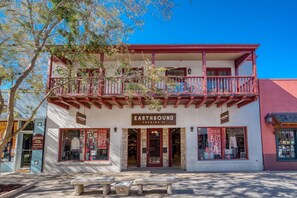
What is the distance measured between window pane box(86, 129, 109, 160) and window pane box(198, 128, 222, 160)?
483 centimetres

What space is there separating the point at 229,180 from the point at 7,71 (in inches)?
376

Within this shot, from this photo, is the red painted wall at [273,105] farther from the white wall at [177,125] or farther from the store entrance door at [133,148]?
the store entrance door at [133,148]

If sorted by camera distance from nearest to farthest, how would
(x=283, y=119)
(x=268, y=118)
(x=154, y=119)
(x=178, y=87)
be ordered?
(x=178, y=87), (x=283, y=119), (x=268, y=118), (x=154, y=119)

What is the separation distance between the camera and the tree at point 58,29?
24.6 feet

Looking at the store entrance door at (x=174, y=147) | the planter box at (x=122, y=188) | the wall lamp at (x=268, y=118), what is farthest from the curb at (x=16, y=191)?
the wall lamp at (x=268, y=118)

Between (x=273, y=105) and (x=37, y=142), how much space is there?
1225 cm

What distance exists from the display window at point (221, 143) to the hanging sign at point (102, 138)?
15.9 feet

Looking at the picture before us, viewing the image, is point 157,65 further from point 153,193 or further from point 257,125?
point 153,193

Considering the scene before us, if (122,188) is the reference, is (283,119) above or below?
above

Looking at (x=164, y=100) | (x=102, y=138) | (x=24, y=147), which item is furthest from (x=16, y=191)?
(x=164, y=100)

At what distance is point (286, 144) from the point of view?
39.3ft

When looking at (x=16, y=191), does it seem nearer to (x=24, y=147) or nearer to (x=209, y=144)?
(x=24, y=147)

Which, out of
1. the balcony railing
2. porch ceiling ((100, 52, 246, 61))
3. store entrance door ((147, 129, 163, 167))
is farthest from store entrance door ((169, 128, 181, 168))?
porch ceiling ((100, 52, 246, 61))

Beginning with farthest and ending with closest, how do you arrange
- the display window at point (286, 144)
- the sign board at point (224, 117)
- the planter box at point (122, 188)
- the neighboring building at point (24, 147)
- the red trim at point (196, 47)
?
the display window at point (286, 144), the neighboring building at point (24, 147), the red trim at point (196, 47), the sign board at point (224, 117), the planter box at point (122, 188)
